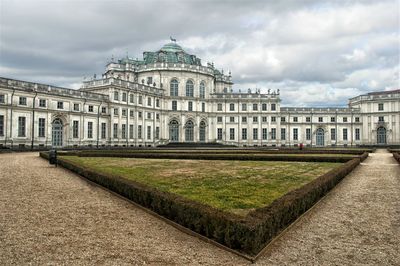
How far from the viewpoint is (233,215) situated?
772cm

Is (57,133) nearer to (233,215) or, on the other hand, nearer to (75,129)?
(75,129)

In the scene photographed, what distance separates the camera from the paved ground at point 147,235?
6879 millimetres

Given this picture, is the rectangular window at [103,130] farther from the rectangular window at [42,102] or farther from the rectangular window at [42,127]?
the rectangular window at [42,102]

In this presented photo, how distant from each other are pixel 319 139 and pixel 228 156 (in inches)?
2409

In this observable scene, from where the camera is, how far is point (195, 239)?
807 cm

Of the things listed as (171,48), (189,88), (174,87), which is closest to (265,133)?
(189,88)

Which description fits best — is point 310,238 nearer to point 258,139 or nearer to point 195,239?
point 195,239

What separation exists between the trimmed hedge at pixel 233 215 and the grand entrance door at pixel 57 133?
4544 cm

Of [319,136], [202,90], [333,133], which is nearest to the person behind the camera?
[202,90]

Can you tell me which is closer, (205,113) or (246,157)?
(246,157)

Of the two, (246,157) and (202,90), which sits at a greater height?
(202,90)

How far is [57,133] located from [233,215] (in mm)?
52207

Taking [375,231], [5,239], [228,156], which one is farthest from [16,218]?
[228,156]

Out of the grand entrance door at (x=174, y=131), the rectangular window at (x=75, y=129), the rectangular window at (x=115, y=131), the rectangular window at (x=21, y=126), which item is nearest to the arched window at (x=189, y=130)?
the grand entrance door at (x=174, y=131)
